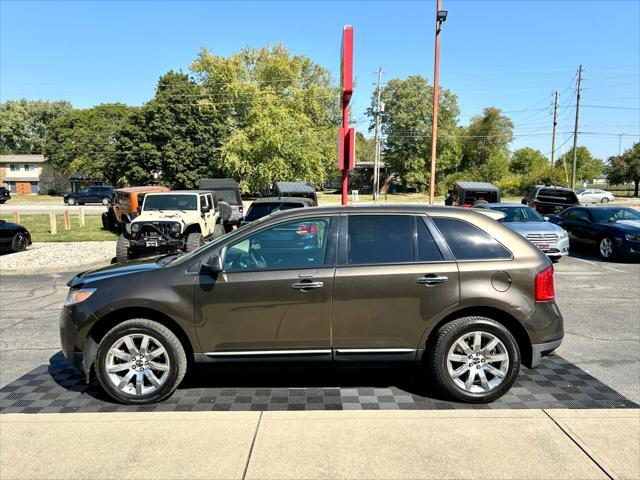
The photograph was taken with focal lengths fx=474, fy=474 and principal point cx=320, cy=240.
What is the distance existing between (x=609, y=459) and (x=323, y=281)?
2325 mm

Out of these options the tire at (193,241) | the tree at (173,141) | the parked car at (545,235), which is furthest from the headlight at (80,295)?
the tree at (173,141)

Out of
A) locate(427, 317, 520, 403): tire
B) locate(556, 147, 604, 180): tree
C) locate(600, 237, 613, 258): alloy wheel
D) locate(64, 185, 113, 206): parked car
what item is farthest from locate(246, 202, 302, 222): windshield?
locate(556, 147, 604, 180): tree

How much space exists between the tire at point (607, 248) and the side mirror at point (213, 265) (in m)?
11.9

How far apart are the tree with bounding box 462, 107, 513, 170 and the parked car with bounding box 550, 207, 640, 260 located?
60331mm

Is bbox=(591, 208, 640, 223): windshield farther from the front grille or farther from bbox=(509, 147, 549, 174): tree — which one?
bbox=(509, 147, 549, 174): tree

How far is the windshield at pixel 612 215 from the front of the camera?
13344mm

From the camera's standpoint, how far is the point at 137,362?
4.01 metres

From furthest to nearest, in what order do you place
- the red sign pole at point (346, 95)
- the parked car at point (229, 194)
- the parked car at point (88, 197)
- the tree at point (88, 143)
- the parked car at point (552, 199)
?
the tree at point (88, 143), the parked car at point (88, 197), the parked car at point (552, 199), the parked car at point (229, 194), the red sign pole at point (346, 95)

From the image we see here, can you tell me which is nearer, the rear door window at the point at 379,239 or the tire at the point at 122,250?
the rear door window at the point at 379,239

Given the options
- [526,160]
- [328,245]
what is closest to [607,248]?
[328,245]

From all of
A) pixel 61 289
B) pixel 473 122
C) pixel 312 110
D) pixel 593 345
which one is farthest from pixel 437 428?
pixel 473 122

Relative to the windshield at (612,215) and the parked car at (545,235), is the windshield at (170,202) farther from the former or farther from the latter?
the windshield at (612,215)

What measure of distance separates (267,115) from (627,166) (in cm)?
4414

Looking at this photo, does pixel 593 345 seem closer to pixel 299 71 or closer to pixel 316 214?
pixel 316 214
